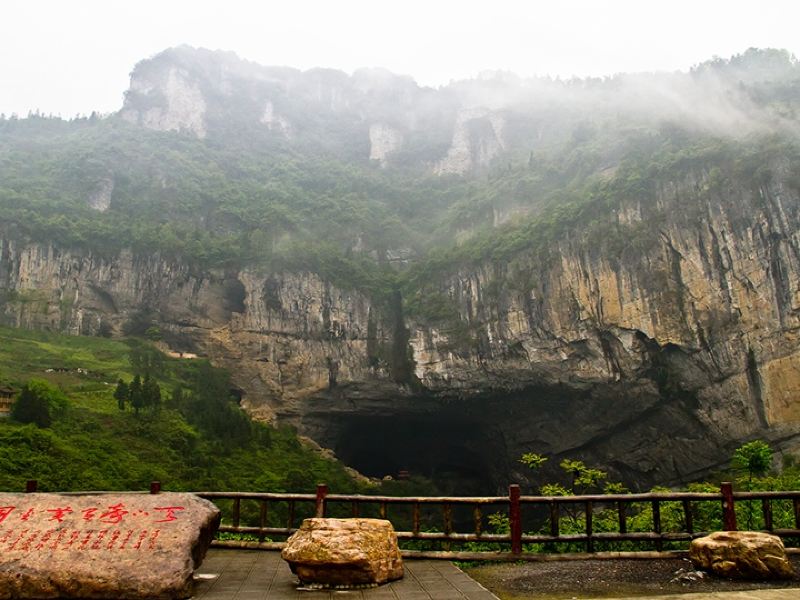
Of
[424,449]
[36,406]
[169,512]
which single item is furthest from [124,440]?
[169,512]

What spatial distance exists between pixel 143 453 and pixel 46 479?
4.81 meters

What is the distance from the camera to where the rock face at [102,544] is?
17.1ft

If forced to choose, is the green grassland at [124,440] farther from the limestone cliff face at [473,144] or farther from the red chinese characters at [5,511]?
the limestone cliff face at [473,144]

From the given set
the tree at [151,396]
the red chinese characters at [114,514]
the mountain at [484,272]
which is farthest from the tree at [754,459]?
the tree at [151,396]

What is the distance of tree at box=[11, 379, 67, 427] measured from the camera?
21938mm

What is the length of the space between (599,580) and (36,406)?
22.5m

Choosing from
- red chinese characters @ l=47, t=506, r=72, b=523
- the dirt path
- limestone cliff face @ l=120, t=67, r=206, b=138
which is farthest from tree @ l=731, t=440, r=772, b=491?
limestone cliff face @ l=120, t=67, r=206, b=138

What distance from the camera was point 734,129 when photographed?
28.7m

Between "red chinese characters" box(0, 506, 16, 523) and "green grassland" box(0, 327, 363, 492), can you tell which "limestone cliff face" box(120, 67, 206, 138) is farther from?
"red chinese characters" box(0, 506, 16, 523)

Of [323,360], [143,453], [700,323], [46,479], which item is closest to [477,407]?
[323,360]

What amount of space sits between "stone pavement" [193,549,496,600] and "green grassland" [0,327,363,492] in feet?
43.9

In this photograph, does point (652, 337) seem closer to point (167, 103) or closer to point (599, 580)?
point (599, 580)

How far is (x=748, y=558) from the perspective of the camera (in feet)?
19.9

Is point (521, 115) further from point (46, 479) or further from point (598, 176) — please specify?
point (46, 479)
